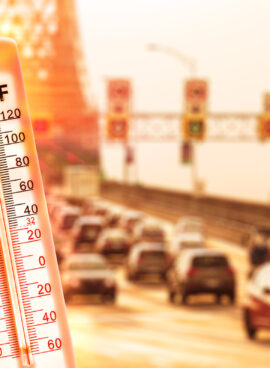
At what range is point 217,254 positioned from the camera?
95.6 feet

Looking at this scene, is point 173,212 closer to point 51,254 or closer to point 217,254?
point 217,254

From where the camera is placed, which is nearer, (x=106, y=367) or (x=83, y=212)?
(x=106, y=367)

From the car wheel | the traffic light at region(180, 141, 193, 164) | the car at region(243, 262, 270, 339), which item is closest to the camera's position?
the car at region(243, 262, 270, 339)

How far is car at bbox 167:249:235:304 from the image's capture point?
28.6 meters

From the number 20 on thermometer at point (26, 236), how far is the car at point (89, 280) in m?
26.1

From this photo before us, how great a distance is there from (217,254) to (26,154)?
26.5 metres

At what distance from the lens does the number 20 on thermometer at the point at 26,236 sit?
9.20 feet

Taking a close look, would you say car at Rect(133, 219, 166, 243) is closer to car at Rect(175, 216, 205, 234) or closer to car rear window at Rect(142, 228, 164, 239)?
car rear window at Rect(142, 228, 164, 239)

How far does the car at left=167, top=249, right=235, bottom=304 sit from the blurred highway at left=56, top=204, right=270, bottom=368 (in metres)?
0.44

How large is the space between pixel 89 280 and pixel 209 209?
51078 mm

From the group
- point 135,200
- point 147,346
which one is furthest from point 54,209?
point 147,346

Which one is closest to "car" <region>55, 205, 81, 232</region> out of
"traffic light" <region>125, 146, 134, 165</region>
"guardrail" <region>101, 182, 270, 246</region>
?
"guardrail" <region>101, 182, 270, 246</region>

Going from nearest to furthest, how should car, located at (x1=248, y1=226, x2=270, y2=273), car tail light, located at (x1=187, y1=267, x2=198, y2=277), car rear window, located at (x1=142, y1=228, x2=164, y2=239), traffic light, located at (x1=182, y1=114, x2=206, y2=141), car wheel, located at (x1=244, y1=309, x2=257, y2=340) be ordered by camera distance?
car wheel, located at (x1=244, y1=309, x2=257, y2=340), car tail light, located at (x1=187, y1=267, x2=198, y2=277), car, located at (x1=248, y1=226, x2=270, y2=273), traffic light, located at (x1=182, y1=114, x2=206, y2=141), car rear window, located at (x1=142, y1=228, x2=164, y2=239)

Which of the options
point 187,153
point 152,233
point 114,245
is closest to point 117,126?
point 114,245
